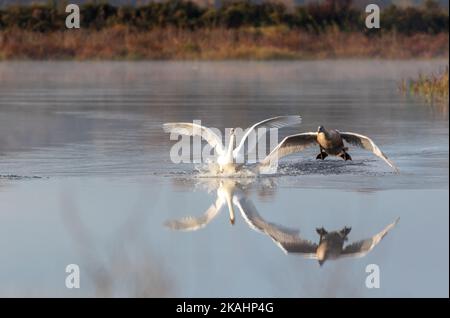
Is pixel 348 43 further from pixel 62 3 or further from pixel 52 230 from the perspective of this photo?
pixel 52 230

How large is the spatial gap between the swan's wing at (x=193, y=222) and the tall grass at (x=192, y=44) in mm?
30506

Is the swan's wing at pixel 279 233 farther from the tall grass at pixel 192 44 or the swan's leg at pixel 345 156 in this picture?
the tall grass at pixel 192 44

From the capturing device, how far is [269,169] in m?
13.3

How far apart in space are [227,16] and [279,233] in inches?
1400

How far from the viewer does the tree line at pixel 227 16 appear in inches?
1718

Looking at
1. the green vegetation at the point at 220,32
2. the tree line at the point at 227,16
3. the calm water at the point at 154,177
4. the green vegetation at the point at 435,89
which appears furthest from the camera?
the tree line at the point at 227,16

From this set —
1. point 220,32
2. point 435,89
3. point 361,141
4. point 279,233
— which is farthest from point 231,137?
point 220,32

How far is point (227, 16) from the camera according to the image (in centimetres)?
4522

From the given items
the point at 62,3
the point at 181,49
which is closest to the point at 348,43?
the point at 181,49

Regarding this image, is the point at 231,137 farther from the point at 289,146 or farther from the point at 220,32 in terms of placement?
the point at 220,32

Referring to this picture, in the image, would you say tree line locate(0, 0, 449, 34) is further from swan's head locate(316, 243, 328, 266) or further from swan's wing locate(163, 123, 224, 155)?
swan's head locate(316, 243, 328, 266)

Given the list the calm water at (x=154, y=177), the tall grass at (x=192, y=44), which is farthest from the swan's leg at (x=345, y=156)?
the tall grass at (x=192, y=44)

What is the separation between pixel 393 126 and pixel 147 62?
1014 inches

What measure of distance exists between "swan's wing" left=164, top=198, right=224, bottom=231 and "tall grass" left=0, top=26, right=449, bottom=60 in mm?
30506
